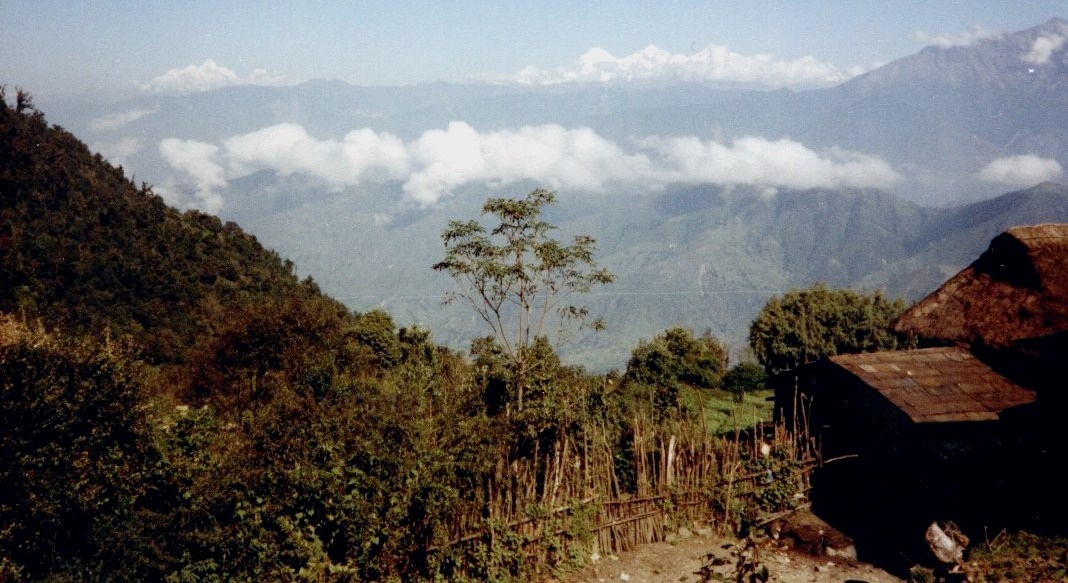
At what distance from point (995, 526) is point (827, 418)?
3.90 meters

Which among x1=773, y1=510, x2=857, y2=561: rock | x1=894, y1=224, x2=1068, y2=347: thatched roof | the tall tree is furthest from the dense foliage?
x1=773, y1=510, x2=857, y2=561: rock

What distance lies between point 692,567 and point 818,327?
37824 millimetres

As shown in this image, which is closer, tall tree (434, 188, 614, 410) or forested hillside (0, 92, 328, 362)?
tall tree (434, 188, 614, 410)

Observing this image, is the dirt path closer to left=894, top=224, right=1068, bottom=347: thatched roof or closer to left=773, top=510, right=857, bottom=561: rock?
left=773, top=510, right=857, bottom=561: rock

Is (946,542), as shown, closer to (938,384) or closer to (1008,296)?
(938,384)

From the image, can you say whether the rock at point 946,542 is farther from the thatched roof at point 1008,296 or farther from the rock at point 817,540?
the thatched roof at point 1008,296

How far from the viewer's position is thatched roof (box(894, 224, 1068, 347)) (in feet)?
41.9

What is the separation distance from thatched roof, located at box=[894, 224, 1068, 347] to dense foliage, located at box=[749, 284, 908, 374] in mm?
28531

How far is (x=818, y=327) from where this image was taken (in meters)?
42.8

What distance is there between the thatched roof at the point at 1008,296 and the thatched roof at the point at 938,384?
84 cm

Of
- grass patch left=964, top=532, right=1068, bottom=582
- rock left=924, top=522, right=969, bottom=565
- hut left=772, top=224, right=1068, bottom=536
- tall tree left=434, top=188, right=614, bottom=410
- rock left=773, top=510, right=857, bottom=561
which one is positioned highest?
tall tree left=434, top=188, right=614, bottom=410

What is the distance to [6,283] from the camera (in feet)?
126

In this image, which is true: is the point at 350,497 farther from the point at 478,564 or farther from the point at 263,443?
the point at 478,564

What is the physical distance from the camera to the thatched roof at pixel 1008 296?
1277 centimetres
